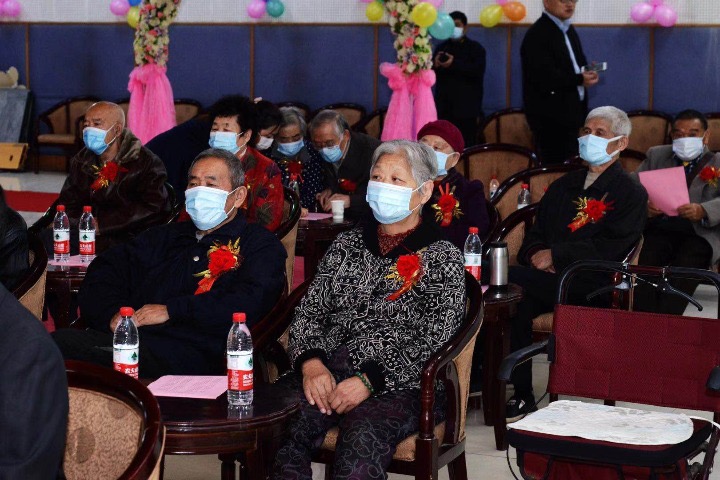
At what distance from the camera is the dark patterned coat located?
3455mm

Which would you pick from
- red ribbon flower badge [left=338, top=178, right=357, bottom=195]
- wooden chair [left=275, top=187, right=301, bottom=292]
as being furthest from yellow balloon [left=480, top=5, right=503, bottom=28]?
wooden chair [left=275, top=187, right=301, bottom=292]

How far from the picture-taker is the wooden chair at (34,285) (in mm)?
3994

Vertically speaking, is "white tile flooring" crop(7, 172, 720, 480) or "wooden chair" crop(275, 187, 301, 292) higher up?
"wooden chair" crop(275, 187, 301, 292)

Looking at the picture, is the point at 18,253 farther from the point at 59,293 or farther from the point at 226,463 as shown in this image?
the point at 226,463

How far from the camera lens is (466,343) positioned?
11.1 feet

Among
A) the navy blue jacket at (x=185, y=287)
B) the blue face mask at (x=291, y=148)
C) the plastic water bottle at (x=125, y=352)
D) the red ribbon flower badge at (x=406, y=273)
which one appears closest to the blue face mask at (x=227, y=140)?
the blue face mask at (x=291, y=148)

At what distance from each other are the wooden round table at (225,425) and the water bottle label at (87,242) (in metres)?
2.14

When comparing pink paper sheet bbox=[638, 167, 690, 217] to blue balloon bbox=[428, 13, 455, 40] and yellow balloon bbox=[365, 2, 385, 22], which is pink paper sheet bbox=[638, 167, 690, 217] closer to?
blue balloon bbox=[428, 13, 455, 40]

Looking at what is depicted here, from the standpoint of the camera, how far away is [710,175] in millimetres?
6340

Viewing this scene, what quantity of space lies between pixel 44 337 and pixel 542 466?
1624 millimetres

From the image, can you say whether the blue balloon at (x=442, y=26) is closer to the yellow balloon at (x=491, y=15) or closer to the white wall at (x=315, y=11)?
the yellow balloon at (x=491, y=15)

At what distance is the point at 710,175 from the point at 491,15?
5415 millimetres

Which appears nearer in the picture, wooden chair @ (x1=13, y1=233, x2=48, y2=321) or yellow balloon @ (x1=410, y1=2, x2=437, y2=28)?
wooden chair @ (x1=13, y1=233, x2=48, y2=321)

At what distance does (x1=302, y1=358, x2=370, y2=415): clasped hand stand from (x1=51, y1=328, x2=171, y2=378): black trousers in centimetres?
48
